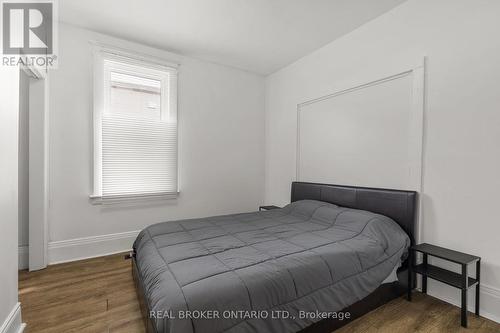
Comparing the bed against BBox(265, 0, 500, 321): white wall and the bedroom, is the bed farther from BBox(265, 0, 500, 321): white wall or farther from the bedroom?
BBox(265, 0, 500, 321): white wall

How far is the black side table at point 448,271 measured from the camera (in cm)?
177

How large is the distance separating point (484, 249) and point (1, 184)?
3428mm

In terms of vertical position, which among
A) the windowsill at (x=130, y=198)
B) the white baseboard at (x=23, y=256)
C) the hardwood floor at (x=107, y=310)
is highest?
the windowsill at (x=130, y=198)

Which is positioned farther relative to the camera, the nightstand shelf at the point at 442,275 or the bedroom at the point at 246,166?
the nightstand shelf at the point at 442,275

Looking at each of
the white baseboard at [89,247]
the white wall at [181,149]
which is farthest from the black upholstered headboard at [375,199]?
the white baseboard at [89,247]

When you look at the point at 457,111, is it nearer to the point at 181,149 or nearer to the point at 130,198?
the point at 181,149

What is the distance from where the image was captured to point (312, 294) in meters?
1.55

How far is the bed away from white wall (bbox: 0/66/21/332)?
2.50 feet

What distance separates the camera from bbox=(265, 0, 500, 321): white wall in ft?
6.16

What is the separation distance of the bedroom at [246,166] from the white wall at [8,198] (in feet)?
0.06

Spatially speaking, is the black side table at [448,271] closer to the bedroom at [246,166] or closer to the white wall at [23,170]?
the bedroom at [246,166]

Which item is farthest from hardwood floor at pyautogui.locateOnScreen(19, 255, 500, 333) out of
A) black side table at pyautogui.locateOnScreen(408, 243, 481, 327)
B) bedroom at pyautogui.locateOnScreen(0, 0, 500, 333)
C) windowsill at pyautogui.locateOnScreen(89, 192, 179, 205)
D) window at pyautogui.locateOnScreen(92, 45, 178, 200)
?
window at pyautogui.locateOnScreen(92, 45, 178, 200)

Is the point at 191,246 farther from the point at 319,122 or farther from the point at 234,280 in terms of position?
the point at 319,122

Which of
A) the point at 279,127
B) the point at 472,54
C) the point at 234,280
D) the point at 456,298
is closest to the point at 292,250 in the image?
the point at 234,280
